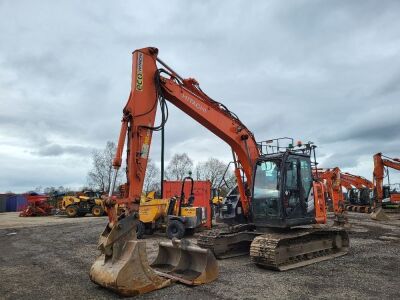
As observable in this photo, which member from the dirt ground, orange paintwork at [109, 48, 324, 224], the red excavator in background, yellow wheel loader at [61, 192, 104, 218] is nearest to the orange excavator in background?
yellow wheel loader at [61, 192, 104, 218]

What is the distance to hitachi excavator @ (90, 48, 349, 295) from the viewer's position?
6.40 m

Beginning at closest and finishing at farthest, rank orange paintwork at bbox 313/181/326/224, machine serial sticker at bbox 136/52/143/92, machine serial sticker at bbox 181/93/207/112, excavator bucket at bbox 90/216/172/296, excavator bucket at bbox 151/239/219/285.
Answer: excavator bucket at bbox 90/216/172/296 → excavator bucket at bbox 151/239/219/285 → machine serial sticker at bbox 136/52/143/92 → machine serial sticker at bbox 181/93/207/112 → orange paintwork at bbox 313/181/326/224

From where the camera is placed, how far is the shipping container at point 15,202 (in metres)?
46.8

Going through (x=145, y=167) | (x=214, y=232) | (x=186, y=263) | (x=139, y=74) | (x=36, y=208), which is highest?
(x=139, y=74)

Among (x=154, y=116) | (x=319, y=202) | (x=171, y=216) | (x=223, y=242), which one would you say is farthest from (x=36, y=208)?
(x=319, y=202)

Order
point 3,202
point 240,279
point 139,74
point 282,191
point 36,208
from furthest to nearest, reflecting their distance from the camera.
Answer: point 3,202
point 36,208
point 282,191
point 139,74
point 240,279

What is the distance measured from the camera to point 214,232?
9.90m

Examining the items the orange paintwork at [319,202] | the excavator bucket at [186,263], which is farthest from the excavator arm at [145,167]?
the orange paintwork at [319,202]

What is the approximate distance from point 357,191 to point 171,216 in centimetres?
2296

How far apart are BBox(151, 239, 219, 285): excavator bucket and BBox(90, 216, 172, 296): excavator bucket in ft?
1.96

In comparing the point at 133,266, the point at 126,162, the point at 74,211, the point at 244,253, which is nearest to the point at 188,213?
the point at 244,253

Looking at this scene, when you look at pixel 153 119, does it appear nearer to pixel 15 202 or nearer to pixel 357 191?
pixel 357 191

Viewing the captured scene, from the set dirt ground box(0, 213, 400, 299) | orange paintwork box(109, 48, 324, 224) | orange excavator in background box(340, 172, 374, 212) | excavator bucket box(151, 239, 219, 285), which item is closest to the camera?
dirt ground box(0, 213, 400, 299)

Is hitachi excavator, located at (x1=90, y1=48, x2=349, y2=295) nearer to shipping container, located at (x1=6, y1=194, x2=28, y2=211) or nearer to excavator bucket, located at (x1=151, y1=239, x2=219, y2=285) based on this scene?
excavator bucket, located at (x1=151, y1=239, x2=219, y2=285)
